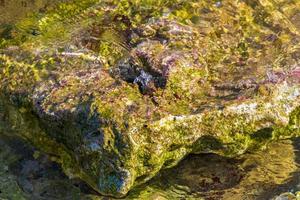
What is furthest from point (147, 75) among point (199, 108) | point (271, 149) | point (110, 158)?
point (271, 149)

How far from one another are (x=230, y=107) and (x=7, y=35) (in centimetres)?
271

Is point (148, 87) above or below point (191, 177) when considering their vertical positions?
above

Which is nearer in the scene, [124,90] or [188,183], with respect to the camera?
[124,90]

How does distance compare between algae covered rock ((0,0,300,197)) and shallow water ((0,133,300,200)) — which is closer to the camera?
algae covered rock ((0,0,300,197))

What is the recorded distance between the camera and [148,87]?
172 inches

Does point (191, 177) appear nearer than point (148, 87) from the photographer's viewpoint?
No

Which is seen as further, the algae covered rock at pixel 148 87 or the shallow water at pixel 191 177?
the shallow water at pixel 191 177

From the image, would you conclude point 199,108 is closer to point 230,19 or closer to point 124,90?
point 124,90

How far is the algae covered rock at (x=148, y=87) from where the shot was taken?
416 centimetres

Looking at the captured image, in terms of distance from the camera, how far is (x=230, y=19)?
523cm

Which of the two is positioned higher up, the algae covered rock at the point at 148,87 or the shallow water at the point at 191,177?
the algae covered rock at the point at 148,87

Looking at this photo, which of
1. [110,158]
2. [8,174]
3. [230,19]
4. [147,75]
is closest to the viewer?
[110,158]

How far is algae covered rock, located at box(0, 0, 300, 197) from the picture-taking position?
416 cm

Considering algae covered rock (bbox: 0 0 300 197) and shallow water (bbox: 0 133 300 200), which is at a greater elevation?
algae covered rock (bbox: 0 0 300 197)
